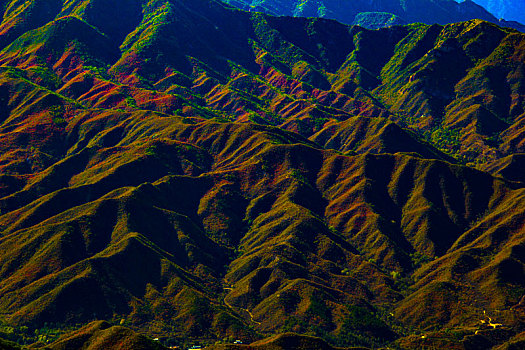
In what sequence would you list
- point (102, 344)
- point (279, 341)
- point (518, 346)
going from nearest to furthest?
point (102, 344)
point (279, 341)
point (518, 346)

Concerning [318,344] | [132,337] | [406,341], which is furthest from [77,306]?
[406,341]

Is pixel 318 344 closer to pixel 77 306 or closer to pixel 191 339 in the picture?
pixel 191 339

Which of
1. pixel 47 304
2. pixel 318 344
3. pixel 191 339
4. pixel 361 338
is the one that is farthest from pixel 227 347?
pixel 47 304

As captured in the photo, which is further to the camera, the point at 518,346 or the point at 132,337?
the point at 518,346

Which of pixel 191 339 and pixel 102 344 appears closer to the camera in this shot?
pixel 102 344

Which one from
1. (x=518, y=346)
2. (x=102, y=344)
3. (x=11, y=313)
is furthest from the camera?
(x=11, y=313)

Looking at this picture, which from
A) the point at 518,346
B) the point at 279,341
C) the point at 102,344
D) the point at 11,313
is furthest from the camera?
the point at 11,313

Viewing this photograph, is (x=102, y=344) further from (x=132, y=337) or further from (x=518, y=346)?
(x=518, y=346)

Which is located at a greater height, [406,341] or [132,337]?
[132,337]

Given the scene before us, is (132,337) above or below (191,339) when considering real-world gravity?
above
